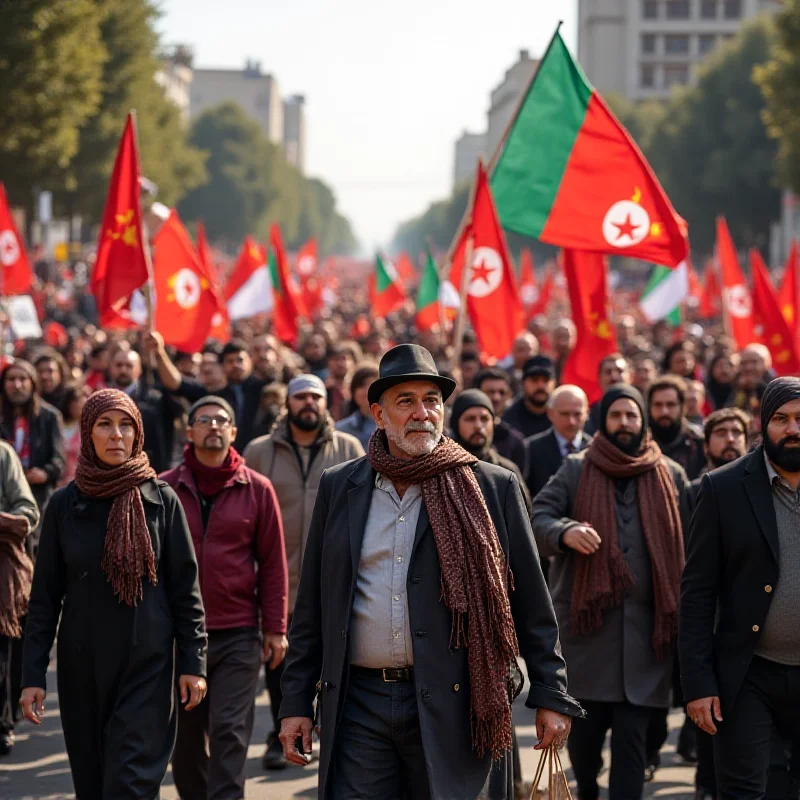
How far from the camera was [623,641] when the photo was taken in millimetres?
6410

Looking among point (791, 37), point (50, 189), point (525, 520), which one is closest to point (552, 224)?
point (525, 520)

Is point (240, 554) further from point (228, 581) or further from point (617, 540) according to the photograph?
point (617, 540)

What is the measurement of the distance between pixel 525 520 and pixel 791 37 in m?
34.9

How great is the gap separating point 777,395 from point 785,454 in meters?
0.19

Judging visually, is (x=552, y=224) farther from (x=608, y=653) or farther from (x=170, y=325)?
(x=608, y=653)

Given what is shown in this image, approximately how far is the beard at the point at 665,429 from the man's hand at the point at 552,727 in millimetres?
3911

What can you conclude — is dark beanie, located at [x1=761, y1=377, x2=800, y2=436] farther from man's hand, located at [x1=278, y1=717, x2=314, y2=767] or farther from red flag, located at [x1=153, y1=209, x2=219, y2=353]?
red flag, located at [x1=153, y1=209, x2=219, y2=353]

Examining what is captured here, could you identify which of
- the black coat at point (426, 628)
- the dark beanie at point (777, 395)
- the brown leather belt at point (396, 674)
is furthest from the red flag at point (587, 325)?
the brown leather belt at point (396, 674)

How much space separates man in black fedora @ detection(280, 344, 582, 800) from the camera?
4.35m

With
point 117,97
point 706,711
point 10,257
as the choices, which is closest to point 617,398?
point 706,711

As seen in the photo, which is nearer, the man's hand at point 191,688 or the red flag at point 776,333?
the man's hand at point 191,688

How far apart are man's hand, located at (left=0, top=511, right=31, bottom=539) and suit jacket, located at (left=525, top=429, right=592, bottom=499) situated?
2.70m

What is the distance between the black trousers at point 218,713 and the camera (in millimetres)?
6258

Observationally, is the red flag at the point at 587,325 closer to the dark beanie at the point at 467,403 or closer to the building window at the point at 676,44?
the dark beanie at the point at 467,403
